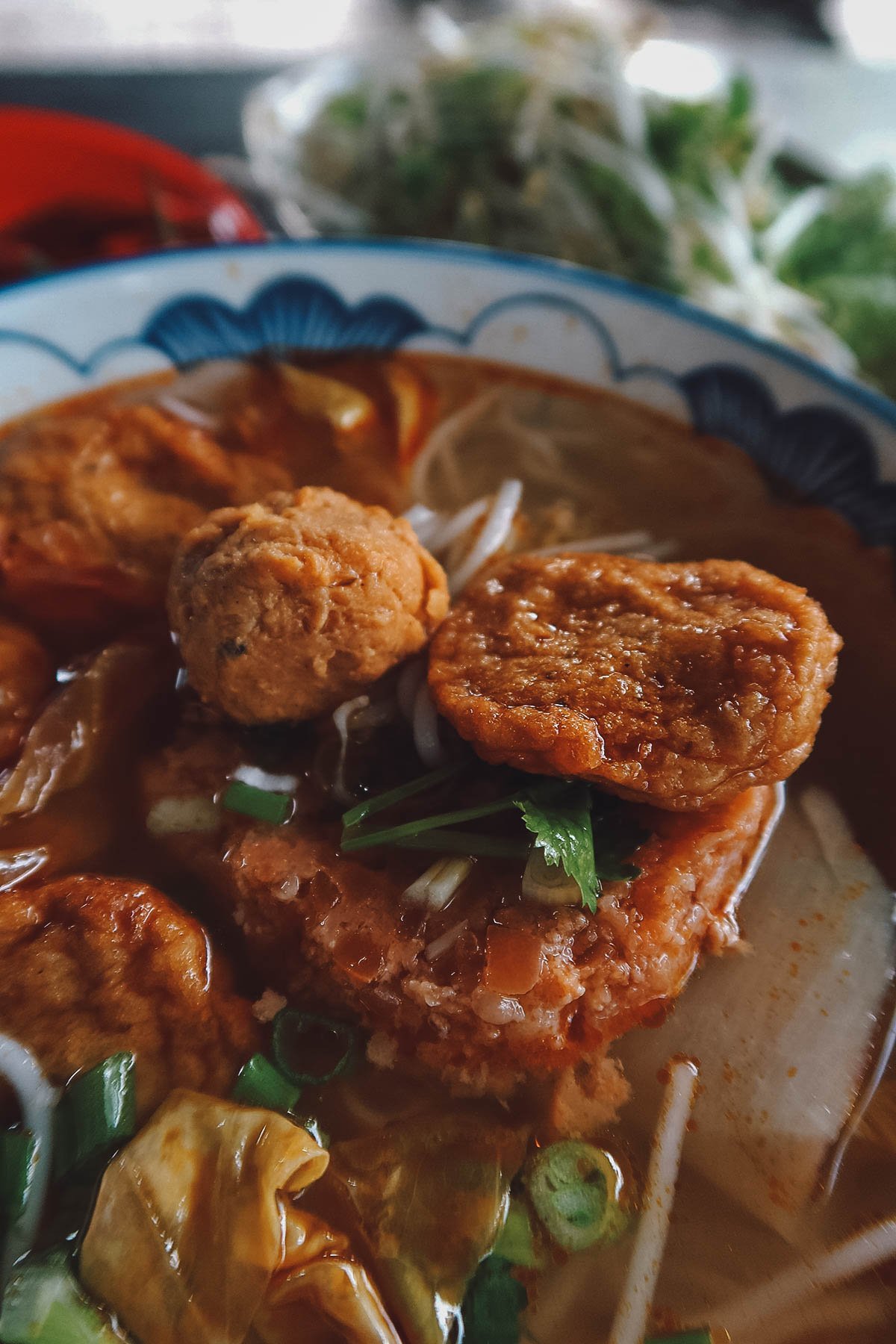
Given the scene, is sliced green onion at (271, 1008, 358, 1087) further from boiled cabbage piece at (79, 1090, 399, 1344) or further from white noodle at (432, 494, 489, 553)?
white noodle at (432, 494, 489, 553)

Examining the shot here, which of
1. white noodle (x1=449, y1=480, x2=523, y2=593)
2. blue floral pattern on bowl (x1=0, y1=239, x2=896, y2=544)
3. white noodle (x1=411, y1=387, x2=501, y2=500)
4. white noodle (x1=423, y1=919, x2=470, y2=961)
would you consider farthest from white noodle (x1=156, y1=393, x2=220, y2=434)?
white noodle (x1=423, y1=919, x2=470, y2=961)

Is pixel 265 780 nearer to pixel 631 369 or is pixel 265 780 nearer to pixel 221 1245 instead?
pixel 221 1245

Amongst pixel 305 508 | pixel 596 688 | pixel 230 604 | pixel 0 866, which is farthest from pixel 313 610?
pixel 0 866

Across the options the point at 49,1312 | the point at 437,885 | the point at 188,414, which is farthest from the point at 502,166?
the point at 49,1312

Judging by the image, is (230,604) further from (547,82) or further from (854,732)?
(547,82)

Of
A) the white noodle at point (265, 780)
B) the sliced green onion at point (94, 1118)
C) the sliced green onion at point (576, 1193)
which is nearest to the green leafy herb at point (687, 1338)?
the sliced green onion at point (576, 1193)
